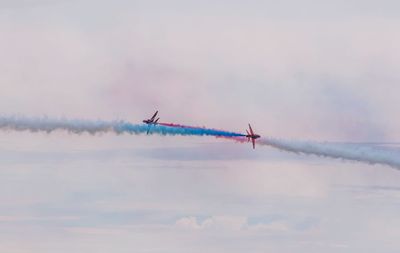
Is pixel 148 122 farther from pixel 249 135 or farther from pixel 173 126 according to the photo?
pixel 249 135

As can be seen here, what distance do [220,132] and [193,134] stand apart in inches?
167

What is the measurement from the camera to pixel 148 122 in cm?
10675

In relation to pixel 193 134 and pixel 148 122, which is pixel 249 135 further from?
pixel 148 122

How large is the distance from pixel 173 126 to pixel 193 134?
3.62 m

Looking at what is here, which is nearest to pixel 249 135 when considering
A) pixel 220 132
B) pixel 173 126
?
pixel 220 132

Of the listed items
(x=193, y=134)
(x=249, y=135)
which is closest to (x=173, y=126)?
(x=193, y=134)

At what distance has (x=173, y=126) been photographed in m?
106

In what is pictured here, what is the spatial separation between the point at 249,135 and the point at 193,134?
31.0 feet

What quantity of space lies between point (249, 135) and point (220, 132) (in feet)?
19.9

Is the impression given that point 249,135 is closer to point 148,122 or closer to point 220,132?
point 220,132

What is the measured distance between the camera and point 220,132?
10669 cm

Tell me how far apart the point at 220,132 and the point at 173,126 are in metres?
7.33

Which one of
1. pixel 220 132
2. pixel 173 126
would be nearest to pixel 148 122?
pixel 173 126
